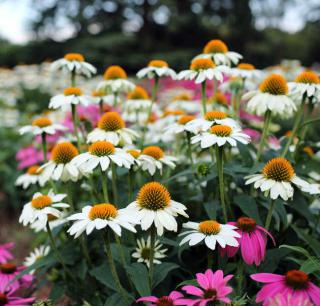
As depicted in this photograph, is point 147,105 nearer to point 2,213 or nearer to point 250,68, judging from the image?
point 250,68

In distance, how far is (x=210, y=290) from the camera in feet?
3.49

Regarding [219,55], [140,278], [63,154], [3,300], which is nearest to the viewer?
[140,278]

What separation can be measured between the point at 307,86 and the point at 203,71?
417mm

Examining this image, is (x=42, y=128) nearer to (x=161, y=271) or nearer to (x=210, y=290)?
(x=161, y=271)

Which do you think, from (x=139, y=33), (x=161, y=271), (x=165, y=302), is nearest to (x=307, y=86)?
(x=161, y=271)

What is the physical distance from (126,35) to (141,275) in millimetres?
11550

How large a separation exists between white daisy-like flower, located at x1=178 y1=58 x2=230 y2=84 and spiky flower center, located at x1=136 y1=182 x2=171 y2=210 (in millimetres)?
626

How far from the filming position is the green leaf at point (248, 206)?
146cm

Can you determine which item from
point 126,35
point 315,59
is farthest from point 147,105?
point 315,59

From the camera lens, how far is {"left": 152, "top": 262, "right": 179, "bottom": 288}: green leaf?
133 cm

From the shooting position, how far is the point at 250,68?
207cm

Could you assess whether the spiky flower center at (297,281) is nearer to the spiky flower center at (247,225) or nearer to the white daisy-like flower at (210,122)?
the spiky flower center at (247,225)

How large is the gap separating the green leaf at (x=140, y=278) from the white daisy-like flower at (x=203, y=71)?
30.9 inches

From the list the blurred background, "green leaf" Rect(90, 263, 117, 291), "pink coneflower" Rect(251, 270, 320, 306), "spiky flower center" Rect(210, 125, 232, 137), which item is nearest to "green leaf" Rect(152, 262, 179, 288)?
"green leaf" Rect(90, 263, 117, 291)
